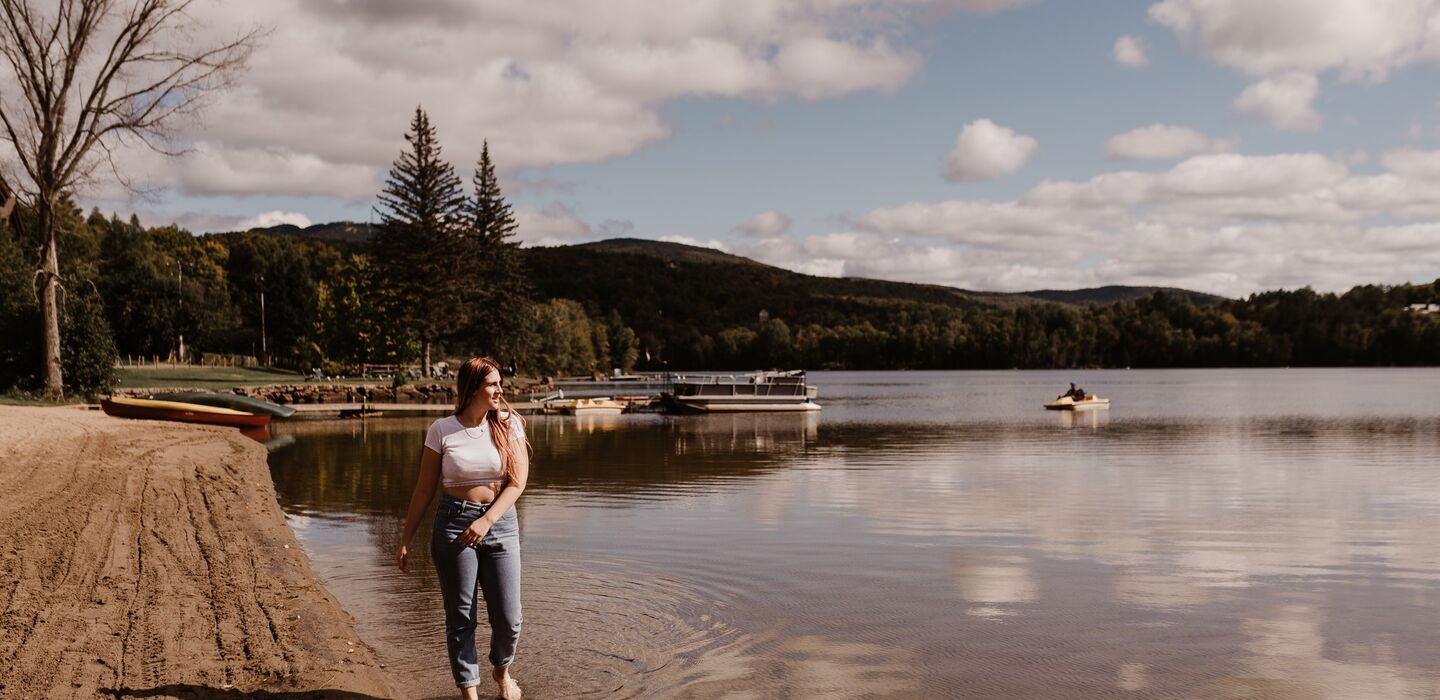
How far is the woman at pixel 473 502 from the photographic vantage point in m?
6.30

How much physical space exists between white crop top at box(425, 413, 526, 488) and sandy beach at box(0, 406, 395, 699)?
5.80ft

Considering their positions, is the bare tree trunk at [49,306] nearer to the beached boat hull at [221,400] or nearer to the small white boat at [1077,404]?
the beached boat hull at [221,400]

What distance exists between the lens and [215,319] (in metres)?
98.4

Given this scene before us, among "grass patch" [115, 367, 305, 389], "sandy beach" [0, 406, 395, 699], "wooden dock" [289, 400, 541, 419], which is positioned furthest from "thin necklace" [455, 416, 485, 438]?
"grass patch" [115, 367, 305, 389]

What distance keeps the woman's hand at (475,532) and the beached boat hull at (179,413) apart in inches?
1230

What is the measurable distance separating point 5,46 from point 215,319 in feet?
226

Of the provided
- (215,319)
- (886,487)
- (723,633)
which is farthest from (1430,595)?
(215,319)

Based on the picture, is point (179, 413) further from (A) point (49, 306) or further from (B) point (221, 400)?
(A) point (49, 306)

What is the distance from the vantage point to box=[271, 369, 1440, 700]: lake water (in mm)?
8039

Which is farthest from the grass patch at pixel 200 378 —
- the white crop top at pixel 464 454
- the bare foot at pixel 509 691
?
the white crop top at pixel 464 454

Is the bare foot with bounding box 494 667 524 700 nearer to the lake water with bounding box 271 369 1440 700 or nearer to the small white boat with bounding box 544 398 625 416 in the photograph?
the lake water with bounding box 271 369 1440 700

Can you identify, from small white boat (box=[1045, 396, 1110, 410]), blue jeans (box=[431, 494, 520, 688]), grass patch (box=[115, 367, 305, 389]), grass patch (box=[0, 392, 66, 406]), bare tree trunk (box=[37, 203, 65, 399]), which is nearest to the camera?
blue jeans (box=[431, 494, 520, 688])

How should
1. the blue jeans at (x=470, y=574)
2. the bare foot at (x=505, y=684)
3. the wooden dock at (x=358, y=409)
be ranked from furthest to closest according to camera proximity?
1. the wooden dock at (x=358, y=409)
2. the bare foot at (x=505, y=684)
3. the blue jeans at (x=470, y=574)

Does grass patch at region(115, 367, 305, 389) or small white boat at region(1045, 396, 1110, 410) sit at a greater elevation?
grass patch at region(115, 367, 305, 389)
